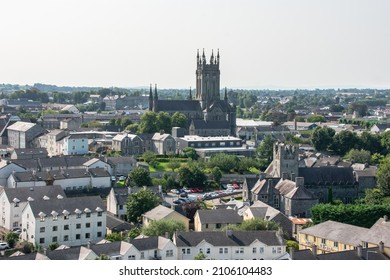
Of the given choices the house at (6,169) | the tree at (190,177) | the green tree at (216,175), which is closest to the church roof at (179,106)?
the green tree at (216,175)

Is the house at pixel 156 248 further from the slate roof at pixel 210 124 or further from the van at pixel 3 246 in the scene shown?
the slate roof at pixel 210 124

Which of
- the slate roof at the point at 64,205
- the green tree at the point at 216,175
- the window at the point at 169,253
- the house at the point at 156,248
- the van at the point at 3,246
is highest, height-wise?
the slate roof at the point at 64,205

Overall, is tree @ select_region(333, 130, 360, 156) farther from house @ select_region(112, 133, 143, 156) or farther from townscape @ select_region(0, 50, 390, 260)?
house @ select_region(112, 133, 143, 156)

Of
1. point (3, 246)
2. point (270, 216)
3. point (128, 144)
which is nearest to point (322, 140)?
point (128, 144)

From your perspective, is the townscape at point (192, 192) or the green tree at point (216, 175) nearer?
the townscape at point (192, 192)

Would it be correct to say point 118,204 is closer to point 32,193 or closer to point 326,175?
point 32,193

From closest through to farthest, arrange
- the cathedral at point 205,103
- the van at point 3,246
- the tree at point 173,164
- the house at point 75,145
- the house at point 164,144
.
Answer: the van at point 3,246, the tree at point 173,164, the house at point 75,145, the house at point 164,144, the cathedral at point 205,103

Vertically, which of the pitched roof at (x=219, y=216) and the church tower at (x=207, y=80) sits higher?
the church tower at (x=207, y=80)
